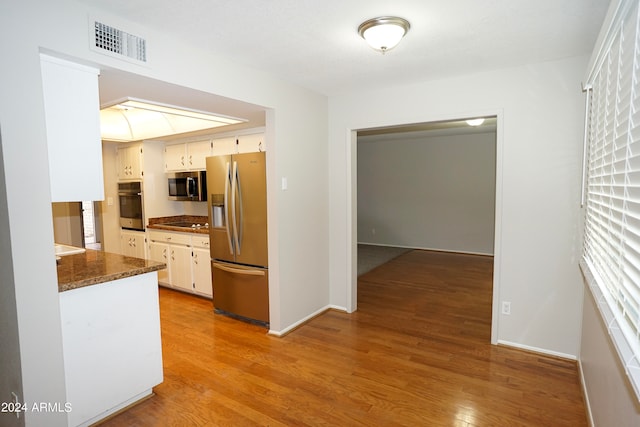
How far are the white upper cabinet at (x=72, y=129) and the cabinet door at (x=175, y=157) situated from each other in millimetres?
2912

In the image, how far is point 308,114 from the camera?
3.62 meters

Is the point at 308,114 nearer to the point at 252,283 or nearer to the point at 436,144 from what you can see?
the point at 252,283

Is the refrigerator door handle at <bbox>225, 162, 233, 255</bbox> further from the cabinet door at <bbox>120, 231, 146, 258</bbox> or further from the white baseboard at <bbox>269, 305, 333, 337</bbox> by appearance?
the cabinet door at <bbox>120, 231, 146, 258</bbox>

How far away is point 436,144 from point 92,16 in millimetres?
6608

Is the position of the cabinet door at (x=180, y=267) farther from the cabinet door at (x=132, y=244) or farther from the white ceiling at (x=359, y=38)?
the white ceiling at (x=359, y=38)

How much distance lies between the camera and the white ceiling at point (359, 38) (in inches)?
76.0

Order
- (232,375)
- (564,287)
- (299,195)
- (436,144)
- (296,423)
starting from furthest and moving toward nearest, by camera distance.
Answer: (436,144)
(299,195)
(564,287)
(232,375)
(296,423)

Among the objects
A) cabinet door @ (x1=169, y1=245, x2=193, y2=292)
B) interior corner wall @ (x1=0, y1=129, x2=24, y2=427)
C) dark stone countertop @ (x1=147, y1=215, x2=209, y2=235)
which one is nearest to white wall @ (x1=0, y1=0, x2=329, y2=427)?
interior corner wall @ (x1=0, y1=129, x2=24, y2=427)

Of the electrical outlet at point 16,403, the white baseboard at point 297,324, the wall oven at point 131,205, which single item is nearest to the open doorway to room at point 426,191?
the white baseboard at point 297,324

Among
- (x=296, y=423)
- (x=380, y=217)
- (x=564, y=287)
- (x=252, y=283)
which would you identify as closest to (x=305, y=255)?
(x=252, y=283)

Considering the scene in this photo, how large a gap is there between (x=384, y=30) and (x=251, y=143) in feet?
7.86

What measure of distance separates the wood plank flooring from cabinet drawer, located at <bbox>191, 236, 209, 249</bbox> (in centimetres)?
74

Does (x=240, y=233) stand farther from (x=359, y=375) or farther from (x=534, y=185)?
(x=534, y=185)

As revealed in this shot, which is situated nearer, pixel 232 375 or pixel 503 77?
pixel 232 375
